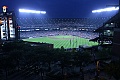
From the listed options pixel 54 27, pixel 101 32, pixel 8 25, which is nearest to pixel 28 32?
pixel 54 27

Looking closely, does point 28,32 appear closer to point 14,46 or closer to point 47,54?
point 14,46

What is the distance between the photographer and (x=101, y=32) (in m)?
63.2

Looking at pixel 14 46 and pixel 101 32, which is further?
pixel 101 32

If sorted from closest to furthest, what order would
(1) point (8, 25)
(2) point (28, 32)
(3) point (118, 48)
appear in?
(3) point (118, 48), (1) point (8, 25), (2) point (28, 32)

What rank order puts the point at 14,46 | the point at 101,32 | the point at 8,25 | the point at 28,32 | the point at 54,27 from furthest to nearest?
the point at 54,27 → the point at 28,32 → the point at 8,25 → the point at 101,32 → the point at 14,46

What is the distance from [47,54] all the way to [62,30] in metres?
128

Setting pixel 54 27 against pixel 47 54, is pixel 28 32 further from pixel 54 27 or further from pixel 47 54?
pixel 47 54

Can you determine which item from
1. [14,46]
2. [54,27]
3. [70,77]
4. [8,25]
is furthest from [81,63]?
[54,27]

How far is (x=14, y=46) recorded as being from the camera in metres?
48.8

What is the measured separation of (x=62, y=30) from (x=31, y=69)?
418 feet

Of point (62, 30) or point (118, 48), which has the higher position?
point (62, 30)

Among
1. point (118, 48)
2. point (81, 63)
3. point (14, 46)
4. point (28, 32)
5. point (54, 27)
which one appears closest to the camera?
point (81, 63)

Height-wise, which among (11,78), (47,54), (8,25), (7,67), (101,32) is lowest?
(11,78)

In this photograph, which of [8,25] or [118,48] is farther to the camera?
[8,25]
